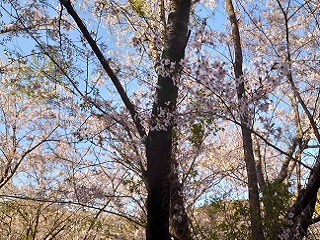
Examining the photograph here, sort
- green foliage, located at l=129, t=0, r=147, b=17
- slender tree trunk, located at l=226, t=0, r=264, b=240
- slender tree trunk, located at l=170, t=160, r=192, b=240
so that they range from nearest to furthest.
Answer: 1. slender tree trunk, located at l=226, t=0, r=264, b=240
2. slender tree trunk, located at l=170, t=160, r=192, b=240
3. green foliage, located at l=129, t=0, r=147, b=17

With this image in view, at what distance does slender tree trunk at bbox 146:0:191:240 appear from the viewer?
2.95m

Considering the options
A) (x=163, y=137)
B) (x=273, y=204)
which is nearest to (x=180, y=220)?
(x=273, y=204)

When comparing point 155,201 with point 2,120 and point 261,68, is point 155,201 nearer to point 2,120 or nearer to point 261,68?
point 261,68

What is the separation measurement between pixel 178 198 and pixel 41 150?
621 centimetres

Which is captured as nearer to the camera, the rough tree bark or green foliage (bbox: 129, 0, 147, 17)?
the rough tree bark

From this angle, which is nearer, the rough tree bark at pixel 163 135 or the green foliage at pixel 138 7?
the rough tree bark at pixel 163 135

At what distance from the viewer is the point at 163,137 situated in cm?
296

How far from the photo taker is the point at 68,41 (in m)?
3.97

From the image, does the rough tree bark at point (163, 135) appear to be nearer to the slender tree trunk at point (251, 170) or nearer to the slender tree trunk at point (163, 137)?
the slender tree trunk at point (163, 137)

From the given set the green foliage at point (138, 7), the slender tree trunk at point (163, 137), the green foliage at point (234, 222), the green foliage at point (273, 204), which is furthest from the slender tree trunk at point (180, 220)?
the green foliage at point (138, 7)

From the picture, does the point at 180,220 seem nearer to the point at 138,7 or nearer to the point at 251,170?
the point at 251,170

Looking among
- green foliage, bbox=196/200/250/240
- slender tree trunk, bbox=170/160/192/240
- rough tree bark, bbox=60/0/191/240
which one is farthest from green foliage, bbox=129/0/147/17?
green foliage, bbox=196/200/250/240

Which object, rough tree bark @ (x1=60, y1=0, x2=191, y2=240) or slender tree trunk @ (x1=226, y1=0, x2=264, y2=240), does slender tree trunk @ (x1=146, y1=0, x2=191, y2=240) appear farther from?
slender tree trunk @ (x1=226, y1=0, x2=264, y2=240)

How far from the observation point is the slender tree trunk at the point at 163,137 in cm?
295
